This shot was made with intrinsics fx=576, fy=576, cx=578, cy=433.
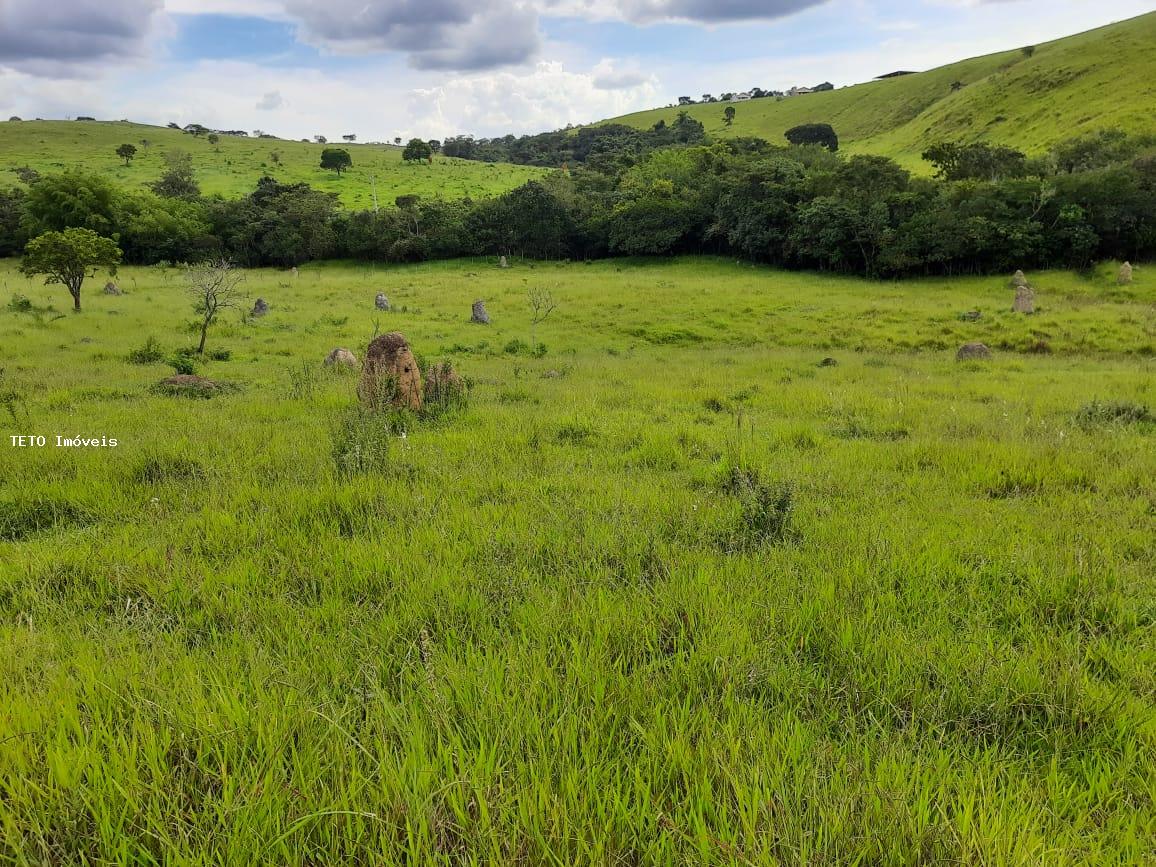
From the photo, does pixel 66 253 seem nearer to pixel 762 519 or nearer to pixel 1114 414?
pixel 762 519

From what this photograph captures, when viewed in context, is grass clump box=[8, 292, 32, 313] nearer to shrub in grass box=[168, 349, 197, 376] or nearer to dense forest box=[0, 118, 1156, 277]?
shrub in grass box=[168, 349, 197, 376]

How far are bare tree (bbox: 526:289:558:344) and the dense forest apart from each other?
1997 centimetres

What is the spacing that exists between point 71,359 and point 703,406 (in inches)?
670

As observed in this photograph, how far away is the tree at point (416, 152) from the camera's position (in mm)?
95438

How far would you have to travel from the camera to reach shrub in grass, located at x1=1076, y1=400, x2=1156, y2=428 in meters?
8.13

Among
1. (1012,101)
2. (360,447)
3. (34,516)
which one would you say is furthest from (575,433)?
(1012,101)

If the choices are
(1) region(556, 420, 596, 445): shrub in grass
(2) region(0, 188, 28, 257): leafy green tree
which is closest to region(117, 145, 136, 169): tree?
(2) region(0, 188, 28, 257): leafy green tree

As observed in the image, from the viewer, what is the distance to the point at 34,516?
16.4 feet

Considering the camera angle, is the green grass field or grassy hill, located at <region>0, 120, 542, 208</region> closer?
the green grass field

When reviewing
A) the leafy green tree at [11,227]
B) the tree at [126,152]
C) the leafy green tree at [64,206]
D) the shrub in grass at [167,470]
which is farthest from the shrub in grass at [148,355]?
the tree at [126,152]

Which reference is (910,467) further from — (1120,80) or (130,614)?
(1120,80)

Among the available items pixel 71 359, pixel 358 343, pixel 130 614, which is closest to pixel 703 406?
pixel 130 614

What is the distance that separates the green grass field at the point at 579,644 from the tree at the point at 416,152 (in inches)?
3967

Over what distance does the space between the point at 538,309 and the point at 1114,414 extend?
22459 mm
